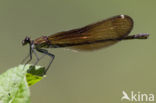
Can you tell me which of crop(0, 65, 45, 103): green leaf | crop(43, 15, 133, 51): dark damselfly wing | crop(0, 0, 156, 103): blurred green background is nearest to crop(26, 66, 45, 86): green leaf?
crop(0, 65, 45, 103): green leaf

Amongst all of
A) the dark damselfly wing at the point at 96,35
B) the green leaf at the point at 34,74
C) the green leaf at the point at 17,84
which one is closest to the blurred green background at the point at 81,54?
the dark damselfly wing at the point at 96,35

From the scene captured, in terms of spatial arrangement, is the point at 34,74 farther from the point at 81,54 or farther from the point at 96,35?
the point at 81,54

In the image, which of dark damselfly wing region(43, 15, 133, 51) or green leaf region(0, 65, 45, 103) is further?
dark damselfly wing region(43, 15, 133, 51)

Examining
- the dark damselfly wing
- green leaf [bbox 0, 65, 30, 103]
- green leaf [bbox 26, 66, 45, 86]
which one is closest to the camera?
green leaf [bbox 0, 65, 30, 103]

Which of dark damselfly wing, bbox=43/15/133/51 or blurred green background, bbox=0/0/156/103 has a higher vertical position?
dark damselfly wing, bbox=43/15/133/51

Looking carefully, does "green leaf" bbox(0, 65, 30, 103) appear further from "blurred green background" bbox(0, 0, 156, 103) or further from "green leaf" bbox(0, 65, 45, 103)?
"blurred green background" bbox(0, 0, 156, 103)

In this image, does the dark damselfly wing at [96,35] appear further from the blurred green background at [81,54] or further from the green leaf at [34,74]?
the blurred green background at [81,54]
